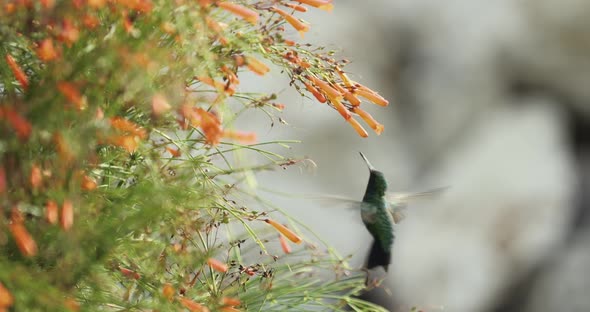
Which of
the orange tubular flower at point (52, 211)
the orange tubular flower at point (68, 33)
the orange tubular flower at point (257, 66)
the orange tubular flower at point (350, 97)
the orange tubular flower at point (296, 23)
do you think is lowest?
the orange tubular flower at point (52, 211)

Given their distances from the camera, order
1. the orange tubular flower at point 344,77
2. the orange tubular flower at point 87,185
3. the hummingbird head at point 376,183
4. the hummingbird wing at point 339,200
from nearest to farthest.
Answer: the orange tubular flower at point 87,185, the orange tubular flower at point 344,77, the hummingbird wing at point 339,200, the hummingbird head at point 376,183

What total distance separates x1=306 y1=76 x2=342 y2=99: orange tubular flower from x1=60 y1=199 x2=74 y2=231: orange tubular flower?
29 centimetres

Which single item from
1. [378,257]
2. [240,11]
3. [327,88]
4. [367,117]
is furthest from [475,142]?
[240,11]

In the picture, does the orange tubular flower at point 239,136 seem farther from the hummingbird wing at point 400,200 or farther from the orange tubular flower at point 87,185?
the hummingbird wing at point 400,200

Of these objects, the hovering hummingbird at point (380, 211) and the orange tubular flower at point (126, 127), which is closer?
the orange tubular flower at point (126, 127)

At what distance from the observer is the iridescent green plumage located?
1438 millimetres

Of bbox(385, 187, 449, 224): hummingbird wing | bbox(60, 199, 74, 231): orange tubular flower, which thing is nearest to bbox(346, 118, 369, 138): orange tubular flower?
bbox(60, 199, 74, 231): orange tubular flower

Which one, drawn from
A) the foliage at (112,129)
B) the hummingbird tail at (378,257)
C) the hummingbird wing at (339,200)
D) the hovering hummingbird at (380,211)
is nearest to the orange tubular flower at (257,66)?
the foliage at (112,129)

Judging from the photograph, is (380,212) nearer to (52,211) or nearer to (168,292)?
(168,292)

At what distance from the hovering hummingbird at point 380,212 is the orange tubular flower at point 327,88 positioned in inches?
18.9

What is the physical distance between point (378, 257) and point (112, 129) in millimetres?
803

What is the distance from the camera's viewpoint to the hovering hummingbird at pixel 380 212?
1.44m

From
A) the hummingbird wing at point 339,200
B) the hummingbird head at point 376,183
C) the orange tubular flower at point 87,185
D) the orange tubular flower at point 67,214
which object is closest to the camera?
the orange tubular flower at point 67,214

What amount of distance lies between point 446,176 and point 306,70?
233 cm
